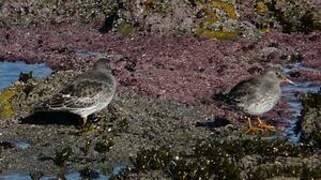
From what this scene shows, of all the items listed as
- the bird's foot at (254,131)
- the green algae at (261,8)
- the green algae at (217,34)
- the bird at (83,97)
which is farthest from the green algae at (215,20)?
the bird at (83,97)

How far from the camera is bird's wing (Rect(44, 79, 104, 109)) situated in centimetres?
2125

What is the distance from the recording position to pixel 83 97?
21.2m

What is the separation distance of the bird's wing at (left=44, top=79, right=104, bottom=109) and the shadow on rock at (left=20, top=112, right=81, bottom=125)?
0.96 meters

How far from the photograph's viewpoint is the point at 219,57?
2992 cm

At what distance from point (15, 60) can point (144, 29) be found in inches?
198

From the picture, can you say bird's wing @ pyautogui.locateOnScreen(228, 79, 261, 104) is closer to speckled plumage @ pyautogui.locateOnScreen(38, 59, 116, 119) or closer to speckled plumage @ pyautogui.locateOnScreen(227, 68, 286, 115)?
speckled plumage @ pyautogui.locateOnScreen(227, 68, 286, 115)

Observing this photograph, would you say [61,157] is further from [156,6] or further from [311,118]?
[156,6]

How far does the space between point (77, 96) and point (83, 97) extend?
5.6 inches

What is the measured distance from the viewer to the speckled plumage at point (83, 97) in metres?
21.3

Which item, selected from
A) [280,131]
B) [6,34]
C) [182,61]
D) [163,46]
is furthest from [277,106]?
[6,34]

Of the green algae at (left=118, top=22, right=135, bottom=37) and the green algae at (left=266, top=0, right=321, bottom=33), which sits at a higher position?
the green algae at (left=266, top=0, right=321, bottom=33)

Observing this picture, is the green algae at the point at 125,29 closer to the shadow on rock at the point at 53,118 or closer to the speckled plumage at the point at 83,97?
the shadow on rock at the point at 53,118

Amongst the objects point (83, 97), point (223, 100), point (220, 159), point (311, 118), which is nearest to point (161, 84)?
point (223, 100)

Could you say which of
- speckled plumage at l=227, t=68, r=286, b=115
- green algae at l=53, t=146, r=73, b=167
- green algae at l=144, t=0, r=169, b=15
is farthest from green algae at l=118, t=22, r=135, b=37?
green algae at l=53, t=146, r=73, b=167
